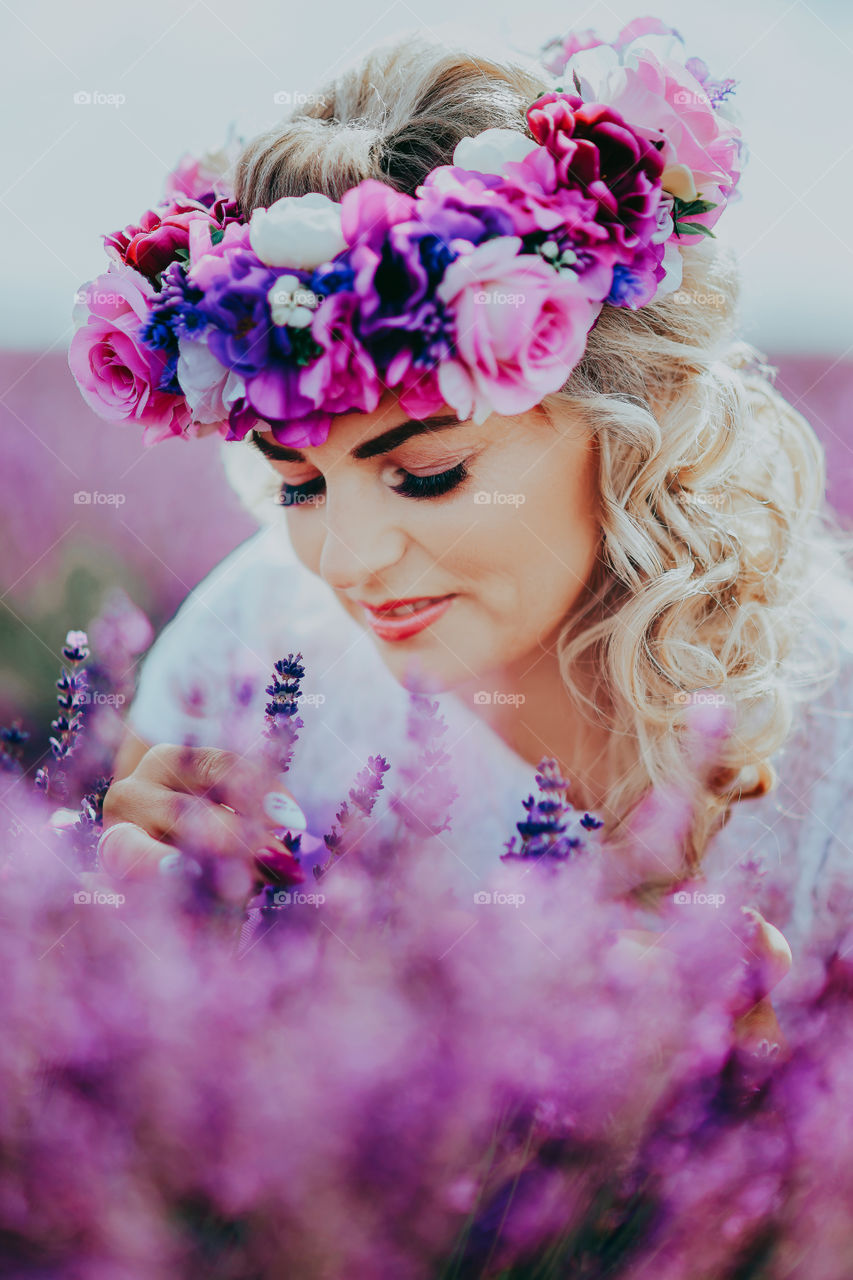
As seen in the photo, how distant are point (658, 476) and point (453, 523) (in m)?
0.29

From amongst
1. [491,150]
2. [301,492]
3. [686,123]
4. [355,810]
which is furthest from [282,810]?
[686,123]

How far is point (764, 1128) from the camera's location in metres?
1.15

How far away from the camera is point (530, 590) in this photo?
1.25 m

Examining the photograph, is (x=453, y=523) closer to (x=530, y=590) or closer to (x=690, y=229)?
(x=530, y=590)

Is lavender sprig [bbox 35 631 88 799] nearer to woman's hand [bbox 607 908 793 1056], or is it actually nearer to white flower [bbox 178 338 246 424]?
white flower [bbox 178 338 246 424]

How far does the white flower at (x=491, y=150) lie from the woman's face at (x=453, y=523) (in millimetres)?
289

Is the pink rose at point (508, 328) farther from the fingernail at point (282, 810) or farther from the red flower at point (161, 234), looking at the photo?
the fingernail at point (282, 810)

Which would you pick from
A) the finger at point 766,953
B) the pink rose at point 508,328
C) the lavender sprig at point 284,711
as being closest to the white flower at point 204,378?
the pink rose at point 508,328

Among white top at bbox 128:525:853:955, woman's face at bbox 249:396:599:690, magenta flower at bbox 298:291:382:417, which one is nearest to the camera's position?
magenta flower at bbox 298:291:382:417

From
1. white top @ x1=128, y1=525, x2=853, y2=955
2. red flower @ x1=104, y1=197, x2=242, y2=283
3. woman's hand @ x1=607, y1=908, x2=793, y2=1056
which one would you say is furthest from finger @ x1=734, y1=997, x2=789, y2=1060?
red flower @ x1=104, y1=197, x2=242, y2=283

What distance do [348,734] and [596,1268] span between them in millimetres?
733

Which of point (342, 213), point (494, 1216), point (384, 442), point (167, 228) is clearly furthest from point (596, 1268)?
point (167, 228)

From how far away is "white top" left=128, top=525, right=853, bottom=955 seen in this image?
1.31 m

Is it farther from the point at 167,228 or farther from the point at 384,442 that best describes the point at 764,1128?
the point at 167,228
